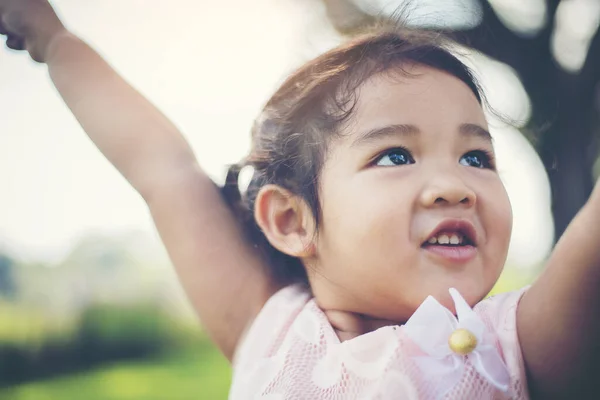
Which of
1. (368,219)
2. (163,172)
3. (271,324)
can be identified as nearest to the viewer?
(368,219)

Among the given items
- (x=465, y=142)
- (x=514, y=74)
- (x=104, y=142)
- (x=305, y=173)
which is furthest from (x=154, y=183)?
(x=514, y=74)

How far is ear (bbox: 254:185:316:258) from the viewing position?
3.07 feet

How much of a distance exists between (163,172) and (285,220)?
26cm

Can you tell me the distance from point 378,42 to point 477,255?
35cm

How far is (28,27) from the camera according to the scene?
117 cm

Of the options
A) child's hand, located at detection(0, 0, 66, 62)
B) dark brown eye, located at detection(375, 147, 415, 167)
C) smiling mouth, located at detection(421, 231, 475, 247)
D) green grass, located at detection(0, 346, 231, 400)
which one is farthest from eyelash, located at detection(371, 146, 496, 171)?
green grass, located at detection(0, 346, 231, 400)

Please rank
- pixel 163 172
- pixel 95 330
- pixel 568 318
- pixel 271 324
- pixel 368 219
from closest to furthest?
pixel 568 318 < pixel 368 219 < pixel 271 324 < pixel 163 172 < pixel 95 330

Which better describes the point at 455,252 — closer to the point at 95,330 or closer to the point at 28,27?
the point at 28,27

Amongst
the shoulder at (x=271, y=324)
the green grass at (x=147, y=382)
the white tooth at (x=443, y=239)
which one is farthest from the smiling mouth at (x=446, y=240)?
the green grass at (x=147, y=382)

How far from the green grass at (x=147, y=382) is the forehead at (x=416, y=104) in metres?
1.21

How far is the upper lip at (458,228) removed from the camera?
2.60ft

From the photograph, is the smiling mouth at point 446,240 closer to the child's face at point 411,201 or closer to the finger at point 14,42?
the child's face at point 411,201

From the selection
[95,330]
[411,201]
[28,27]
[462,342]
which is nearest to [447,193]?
[411,201]

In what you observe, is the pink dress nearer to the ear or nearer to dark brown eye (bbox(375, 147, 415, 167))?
the ear
